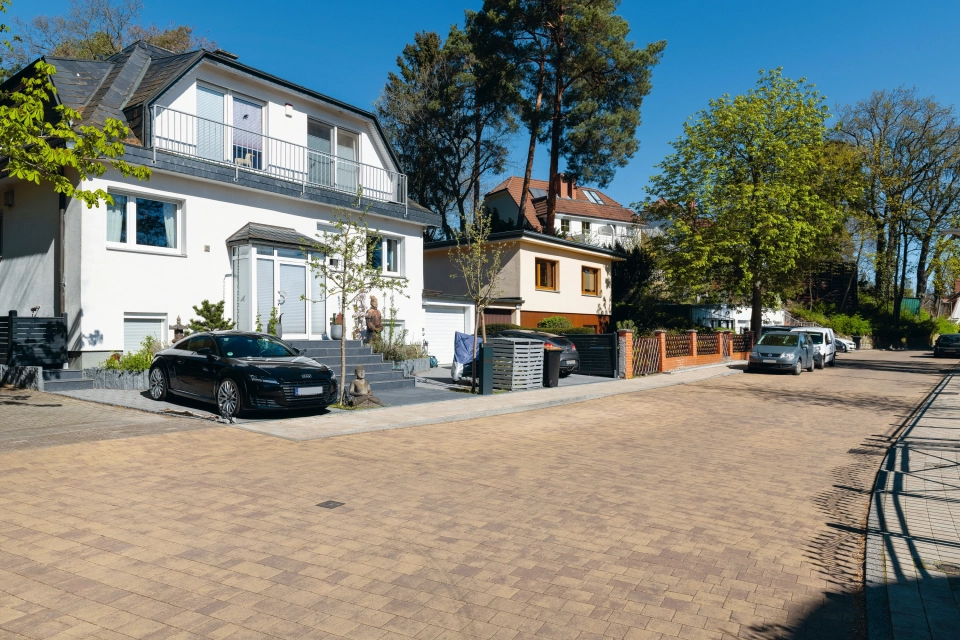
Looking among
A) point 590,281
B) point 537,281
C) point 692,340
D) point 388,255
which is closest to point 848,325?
point 590,281

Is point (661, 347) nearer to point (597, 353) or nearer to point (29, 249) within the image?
point (597, 353)

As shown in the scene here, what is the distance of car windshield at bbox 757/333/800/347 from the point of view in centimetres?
2564

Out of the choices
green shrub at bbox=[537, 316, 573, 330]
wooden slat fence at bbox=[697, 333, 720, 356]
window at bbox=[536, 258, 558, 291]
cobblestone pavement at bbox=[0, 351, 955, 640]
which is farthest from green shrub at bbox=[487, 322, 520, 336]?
cobblestone pavement at bbox=[0, 351, 955, 640]

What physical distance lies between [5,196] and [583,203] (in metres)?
44.8

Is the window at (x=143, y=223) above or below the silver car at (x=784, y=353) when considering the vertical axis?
above

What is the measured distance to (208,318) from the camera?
1562cm

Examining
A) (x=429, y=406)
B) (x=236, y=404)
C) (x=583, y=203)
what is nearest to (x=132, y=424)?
(x=236, y=404)

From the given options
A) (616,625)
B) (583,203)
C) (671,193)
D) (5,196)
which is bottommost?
(616,625)

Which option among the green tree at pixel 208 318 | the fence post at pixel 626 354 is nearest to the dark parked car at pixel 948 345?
the fence post at pixel 626 354

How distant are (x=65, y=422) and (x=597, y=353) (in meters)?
15.4

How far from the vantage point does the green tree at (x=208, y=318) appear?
15.5m

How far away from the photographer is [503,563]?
4.86m

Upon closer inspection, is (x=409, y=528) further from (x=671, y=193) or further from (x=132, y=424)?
(x=671, y=193)

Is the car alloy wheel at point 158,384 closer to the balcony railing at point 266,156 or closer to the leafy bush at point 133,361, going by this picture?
the leafy bush at point 133,361
